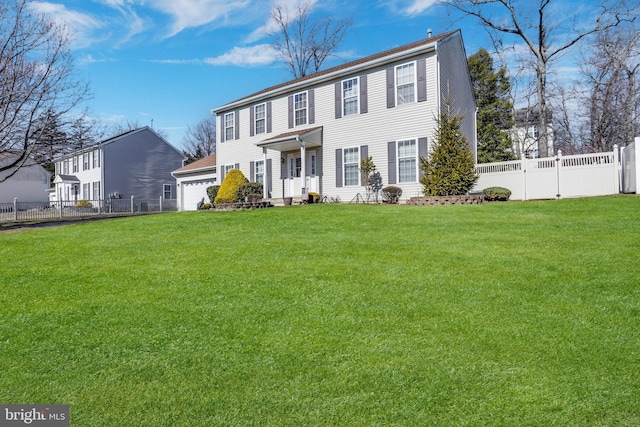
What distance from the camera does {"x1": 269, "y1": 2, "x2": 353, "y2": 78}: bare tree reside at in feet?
104

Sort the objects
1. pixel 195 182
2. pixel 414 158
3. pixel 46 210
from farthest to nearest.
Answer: pixel 195 182 → pixel 46 210 → pixel 414 158

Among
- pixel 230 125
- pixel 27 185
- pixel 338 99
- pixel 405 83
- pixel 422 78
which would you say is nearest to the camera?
pixel 422 78

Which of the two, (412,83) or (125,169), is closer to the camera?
(412,83)

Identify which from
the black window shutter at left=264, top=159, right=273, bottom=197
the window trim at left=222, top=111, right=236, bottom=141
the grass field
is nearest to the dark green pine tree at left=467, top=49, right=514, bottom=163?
the black window shutter at left=264, top=159, right=273, bottom=197

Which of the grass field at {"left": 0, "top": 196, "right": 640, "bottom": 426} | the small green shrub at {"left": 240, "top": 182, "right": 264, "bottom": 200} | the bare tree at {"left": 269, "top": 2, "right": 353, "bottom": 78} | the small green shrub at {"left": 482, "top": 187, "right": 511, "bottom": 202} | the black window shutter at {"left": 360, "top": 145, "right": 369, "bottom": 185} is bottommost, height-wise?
the grass field at {"left": 0, "top": 196, "right": 640, "bottom": 426}

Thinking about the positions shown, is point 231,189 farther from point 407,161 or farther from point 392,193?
point 407,161

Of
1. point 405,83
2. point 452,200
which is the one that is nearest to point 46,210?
point 405,83

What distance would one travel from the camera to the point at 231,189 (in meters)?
16.9

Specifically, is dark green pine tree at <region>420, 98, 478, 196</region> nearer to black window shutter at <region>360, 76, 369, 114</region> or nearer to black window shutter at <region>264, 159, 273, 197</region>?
black window shutter at <region>360, 76, 369, 114</region>

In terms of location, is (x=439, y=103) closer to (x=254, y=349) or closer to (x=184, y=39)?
(x=184, y=39)

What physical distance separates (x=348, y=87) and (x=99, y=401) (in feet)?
51.9

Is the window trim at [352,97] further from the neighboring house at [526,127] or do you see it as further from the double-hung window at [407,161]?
the neighboring house at [526,127]

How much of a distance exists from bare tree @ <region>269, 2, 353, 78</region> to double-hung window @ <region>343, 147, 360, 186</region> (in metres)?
18.3

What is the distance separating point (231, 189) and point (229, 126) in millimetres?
6221
